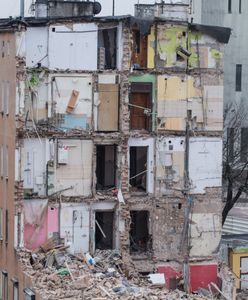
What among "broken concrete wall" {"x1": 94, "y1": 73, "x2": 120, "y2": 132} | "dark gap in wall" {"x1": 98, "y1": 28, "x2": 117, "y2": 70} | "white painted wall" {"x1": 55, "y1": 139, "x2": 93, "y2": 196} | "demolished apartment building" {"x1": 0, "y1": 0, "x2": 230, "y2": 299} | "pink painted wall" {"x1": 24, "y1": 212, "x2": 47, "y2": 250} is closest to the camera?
"pink painted wall" {"x1": 24, "y1": 212, "x2": 47, "y2": 250}

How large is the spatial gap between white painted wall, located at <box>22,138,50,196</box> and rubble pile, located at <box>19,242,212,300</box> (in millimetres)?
2258

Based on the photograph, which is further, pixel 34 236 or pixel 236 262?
pixel 236 262

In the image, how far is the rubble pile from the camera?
29.0m

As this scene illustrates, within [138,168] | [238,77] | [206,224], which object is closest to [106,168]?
[138,168]

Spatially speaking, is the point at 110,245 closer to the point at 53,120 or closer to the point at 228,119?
the point at 53,120

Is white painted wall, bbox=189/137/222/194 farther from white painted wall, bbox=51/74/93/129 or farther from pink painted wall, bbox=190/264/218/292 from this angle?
white painted wall, bbox=51/74/93/129

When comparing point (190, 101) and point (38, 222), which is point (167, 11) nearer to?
point (190, 101)

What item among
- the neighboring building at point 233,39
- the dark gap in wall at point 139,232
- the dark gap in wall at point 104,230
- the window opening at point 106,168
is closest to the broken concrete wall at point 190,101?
the window opening at point 106,168

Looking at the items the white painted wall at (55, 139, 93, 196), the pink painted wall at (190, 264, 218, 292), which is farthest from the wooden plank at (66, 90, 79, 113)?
the pink painted wall at (190, 264, 218, 292)

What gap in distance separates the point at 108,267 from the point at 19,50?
8.40 meters

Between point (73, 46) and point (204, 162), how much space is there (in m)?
6.79

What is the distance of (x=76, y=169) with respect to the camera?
1366 inches

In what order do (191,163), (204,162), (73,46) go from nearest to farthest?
(73,46)
(191,163)
(204,162)

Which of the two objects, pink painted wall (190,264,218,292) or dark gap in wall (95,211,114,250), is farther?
pink painted wall (190,264,218,292)
